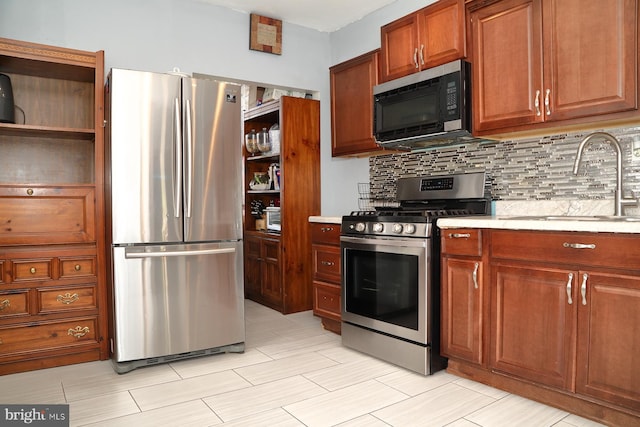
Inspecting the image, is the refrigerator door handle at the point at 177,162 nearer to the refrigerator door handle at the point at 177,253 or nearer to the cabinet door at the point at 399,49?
the refrigerator door handle at the point at 177,253

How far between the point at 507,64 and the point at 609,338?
5.13 ft

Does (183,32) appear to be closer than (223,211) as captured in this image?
No

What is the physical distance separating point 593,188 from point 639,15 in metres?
0.88

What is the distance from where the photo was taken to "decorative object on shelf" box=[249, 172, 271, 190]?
4527mm

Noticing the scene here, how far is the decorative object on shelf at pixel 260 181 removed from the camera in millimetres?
4527

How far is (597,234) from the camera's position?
6.20ft

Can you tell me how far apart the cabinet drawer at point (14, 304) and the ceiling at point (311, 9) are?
247 cm

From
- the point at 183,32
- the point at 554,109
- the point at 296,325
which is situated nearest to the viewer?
the point at 554,109

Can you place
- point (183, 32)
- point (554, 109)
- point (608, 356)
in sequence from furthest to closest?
point (183, 32)
point (554, 109)
point (608, 356)

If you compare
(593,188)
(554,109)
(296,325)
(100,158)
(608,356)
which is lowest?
(296,325)

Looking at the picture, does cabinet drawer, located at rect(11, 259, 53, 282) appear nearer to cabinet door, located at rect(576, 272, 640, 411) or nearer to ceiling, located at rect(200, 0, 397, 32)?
ceiling, located at rect(200, 0, 397, 32)

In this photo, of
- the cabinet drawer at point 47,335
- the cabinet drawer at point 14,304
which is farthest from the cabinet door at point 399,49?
the cabinet drawer at point 14,304

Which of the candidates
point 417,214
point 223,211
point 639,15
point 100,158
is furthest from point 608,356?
point 100,158

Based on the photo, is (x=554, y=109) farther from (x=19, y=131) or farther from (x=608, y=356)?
(x=19, y=131)
